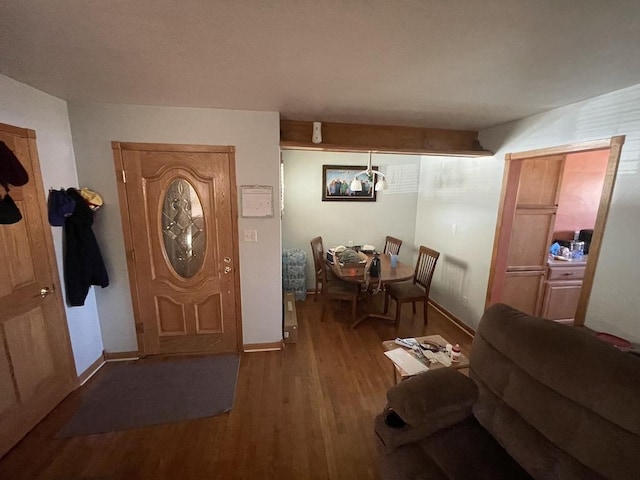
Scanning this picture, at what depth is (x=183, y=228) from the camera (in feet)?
7.95

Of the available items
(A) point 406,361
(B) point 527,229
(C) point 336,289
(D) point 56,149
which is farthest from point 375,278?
(D) point 56,149

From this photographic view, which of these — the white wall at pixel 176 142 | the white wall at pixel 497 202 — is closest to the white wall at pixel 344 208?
the white wall at pixel 497 202

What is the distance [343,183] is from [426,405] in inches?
128

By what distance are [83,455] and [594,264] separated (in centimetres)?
359

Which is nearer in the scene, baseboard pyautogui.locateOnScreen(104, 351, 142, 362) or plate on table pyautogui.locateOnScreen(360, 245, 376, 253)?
baseboard pyautogui.locateOnScreen(104, 351, 142, 362)

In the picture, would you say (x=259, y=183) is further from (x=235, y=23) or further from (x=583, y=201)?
(x=583, y=201)

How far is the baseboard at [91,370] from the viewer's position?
7.33ft

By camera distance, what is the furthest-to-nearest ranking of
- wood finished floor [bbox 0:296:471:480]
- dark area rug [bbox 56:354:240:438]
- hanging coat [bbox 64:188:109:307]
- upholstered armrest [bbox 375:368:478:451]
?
hanging coat [bbox 64:188:109:307], dark area rug [bbox 56:354:240:438], wood finished floor [bbox 0:296:471:480], upholstered armrest [bbox 375:368:478:451]

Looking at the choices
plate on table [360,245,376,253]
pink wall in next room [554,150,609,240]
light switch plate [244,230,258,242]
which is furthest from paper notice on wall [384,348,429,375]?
pink wall in next room [554,150,609,240]

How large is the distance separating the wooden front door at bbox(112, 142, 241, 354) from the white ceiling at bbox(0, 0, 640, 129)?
480mm

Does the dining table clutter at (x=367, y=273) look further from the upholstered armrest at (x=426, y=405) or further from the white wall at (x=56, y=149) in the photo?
the white wall at (x=56, y=149)

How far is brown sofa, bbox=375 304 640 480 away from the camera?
1017 mm

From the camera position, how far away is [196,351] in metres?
2.65

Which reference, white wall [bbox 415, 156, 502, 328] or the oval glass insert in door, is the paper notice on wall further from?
the oval glass insert in door
